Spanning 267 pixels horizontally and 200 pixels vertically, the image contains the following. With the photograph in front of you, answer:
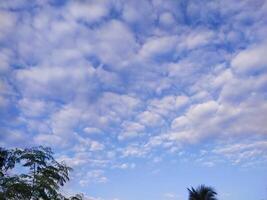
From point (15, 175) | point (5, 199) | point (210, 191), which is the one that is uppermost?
point (210, 191)

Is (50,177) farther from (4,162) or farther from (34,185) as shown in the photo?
(4,162)

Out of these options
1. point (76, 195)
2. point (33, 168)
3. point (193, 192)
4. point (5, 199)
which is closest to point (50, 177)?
point (33, 168)

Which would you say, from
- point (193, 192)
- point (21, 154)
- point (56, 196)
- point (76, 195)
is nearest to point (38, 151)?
point (21, 154)

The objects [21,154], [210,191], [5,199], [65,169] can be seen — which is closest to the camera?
[5,199]

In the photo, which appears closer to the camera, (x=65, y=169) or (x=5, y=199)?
(x=5, y=199)

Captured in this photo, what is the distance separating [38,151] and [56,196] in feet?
10.2

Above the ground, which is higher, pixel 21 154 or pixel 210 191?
pixel 210 191

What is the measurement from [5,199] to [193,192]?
28790mm

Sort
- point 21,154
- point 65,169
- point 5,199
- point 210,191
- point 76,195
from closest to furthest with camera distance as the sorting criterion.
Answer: point 5,199, point 21,154, point 65,169, point 76,195, point 210,191

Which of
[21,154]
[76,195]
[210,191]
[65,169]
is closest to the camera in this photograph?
[21,154]

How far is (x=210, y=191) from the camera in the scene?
47.3 meters

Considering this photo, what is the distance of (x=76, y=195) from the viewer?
3109 cm

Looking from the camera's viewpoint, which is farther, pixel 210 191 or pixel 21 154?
pixel 210 191

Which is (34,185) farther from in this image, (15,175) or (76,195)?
(76,195)
